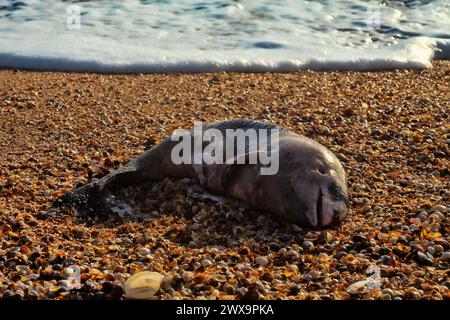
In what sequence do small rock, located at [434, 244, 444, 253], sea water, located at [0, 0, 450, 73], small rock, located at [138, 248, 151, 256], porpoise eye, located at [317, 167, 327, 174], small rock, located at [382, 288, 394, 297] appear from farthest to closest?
1. sea water, located at [0, 0, 450, 73]
2. porpoise eye, located at [317, 167, 327, 174]
3. small rock, located at [138, 248, 151, 256]
4. small rock, located at [434, 244, 444, 253]
5. small rock, located at [382, 288, 394, 297]

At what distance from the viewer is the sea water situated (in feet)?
26.8

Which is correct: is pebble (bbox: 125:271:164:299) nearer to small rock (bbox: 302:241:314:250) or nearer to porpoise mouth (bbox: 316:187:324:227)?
small rock (bbox: 302:241:314:250)

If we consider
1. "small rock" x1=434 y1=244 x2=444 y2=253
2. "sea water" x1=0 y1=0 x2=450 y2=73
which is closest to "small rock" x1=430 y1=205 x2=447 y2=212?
"small rock" x1=434 y1=244 x2=444 y2=253

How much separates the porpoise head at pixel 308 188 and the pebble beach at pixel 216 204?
96 mm

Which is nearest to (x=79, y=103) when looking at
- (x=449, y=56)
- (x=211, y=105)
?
(x=211, y=105)

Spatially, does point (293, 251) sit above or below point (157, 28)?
below

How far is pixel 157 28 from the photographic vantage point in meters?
9.66

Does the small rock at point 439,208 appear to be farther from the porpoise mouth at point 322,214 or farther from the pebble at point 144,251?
the pebble at point 144,251

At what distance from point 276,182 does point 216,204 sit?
1.57 feet

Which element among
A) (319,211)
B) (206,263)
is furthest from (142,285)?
(319,211)

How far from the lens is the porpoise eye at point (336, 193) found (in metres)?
3.77

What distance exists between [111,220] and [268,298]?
58.1 inches

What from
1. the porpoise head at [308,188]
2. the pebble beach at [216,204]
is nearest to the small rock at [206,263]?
the pebble beach at [216,204]

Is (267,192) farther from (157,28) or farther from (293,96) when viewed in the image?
(157,28)
